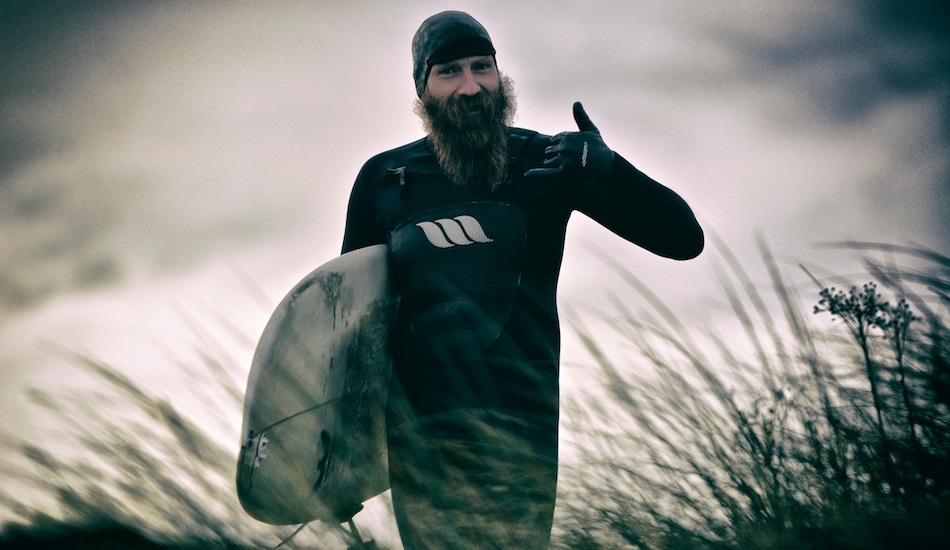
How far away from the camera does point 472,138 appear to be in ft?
5.17

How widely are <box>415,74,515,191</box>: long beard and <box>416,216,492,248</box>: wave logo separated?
0.14m

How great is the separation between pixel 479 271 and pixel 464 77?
0.63 metres

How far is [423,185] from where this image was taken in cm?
161

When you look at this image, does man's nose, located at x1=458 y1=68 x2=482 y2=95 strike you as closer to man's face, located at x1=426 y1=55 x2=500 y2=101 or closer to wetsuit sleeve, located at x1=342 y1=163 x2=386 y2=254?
man's face, located at x1=426 y1=55 x2=500 y2=101

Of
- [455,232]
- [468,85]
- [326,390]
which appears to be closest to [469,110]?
[468,85]

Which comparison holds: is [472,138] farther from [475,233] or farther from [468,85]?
[475,233]

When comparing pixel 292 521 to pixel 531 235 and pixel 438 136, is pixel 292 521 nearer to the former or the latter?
pixel 531 235

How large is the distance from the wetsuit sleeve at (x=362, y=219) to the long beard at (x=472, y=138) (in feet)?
0.86

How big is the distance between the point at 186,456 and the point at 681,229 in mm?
1207

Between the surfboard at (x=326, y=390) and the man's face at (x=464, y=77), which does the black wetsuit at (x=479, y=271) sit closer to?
the surfboard at (x=326, y=390)

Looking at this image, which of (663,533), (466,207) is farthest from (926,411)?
(466,207)

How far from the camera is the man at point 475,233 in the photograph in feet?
4.10

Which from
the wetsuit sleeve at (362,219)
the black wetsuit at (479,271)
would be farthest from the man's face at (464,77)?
the wetsuit sleeve at (362,219)

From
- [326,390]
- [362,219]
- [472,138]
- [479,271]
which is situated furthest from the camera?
[362,219]
